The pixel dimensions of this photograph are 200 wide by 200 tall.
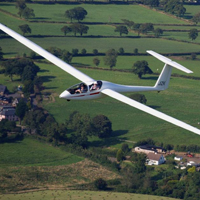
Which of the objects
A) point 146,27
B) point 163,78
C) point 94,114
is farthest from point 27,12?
point 163,78

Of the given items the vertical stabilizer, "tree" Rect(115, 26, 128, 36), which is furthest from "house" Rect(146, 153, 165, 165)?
"tree" Rect(115, 26, 128, 36)

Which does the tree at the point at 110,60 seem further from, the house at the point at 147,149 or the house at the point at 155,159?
the house at the point at 155,159

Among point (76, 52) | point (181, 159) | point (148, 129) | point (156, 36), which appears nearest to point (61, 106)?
point (148, 129)

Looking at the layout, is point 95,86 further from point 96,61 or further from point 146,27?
point 146,27

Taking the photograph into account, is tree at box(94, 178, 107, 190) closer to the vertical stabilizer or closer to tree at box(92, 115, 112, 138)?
tree at box(92, 115, 112, 138)

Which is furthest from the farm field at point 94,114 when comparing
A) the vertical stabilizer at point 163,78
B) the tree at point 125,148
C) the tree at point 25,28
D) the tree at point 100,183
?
the vertical stabilizer at point 163,78

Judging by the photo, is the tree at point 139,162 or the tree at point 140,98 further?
A: the tree at point 140,98
